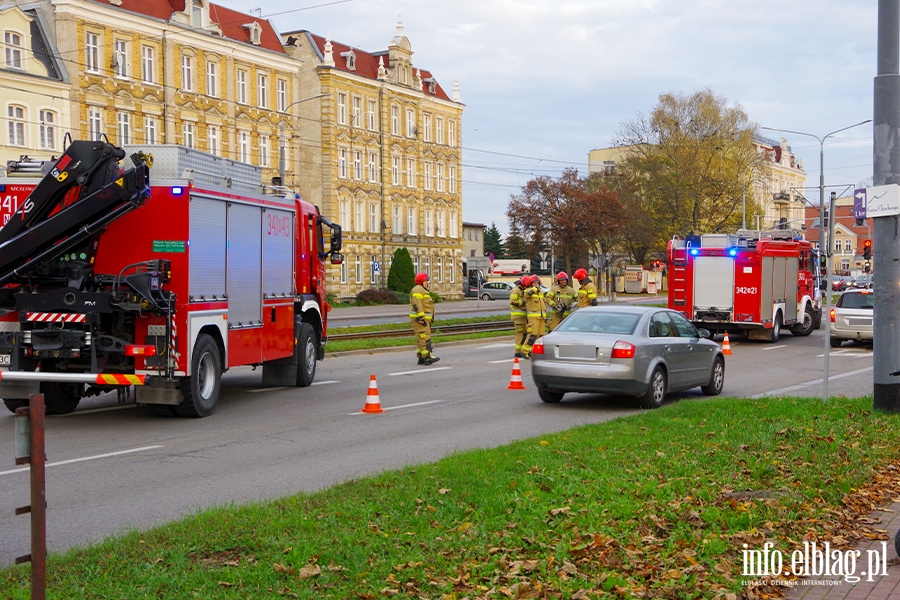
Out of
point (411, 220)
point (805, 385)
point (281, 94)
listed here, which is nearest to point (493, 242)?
point (411, 220)

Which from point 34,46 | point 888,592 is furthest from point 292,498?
point 34,46

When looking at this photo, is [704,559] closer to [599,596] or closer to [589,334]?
[599,596]

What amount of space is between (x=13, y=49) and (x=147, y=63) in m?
7.54

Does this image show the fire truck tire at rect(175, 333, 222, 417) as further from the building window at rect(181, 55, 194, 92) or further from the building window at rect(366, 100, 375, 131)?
the building window at rect(366, 100, 375, 131)

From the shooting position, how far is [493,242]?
115m

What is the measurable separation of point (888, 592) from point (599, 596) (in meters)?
1.68

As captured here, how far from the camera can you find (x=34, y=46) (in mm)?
43594

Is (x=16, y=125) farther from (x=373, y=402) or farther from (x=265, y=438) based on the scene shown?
(x=265, y=438)

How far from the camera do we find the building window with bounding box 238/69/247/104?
55450 mm

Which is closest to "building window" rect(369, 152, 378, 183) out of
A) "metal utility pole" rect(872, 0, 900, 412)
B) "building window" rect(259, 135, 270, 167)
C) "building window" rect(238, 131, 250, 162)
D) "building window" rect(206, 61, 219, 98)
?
"building window" rect(259, 135, 270, 167)

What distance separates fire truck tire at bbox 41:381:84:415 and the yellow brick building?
147 ft

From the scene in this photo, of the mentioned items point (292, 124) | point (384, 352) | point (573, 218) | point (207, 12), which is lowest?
point (384, 352)

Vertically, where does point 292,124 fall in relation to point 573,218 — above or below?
above

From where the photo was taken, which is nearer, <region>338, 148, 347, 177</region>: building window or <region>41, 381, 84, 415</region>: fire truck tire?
<region>41, 381, 84, 415</region>: fire truck tire
